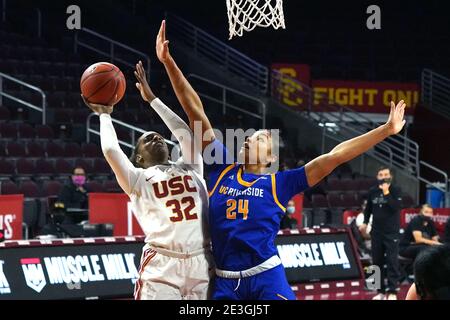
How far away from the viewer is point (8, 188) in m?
13.7

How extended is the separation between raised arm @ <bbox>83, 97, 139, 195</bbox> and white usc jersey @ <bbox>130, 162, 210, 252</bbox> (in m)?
0.05

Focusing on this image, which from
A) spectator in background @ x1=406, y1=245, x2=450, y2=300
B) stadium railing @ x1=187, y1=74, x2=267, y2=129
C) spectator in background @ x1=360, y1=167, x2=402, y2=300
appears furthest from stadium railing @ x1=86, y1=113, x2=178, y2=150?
spectator in background @ x1=406, y1=245, x2=450, y2=300

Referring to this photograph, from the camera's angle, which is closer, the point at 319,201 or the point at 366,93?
the point at 319,201

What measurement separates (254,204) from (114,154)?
2.75 ft

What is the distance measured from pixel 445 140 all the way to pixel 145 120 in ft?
24.6

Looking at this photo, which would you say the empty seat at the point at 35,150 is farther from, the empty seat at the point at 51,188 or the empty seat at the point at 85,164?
the empty seat at the point at 51,188

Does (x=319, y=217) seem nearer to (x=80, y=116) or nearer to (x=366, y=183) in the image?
(x=366, y=183)

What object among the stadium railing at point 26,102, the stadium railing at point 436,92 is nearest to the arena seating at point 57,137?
the stadium railing at point 26,102

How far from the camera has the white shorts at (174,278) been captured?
482 centimetres

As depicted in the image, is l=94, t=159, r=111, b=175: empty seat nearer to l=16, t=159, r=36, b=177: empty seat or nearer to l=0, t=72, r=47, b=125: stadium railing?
l=16, t=159, r=36, b=177: empty seat

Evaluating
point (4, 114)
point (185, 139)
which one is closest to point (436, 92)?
point (4, 114)
